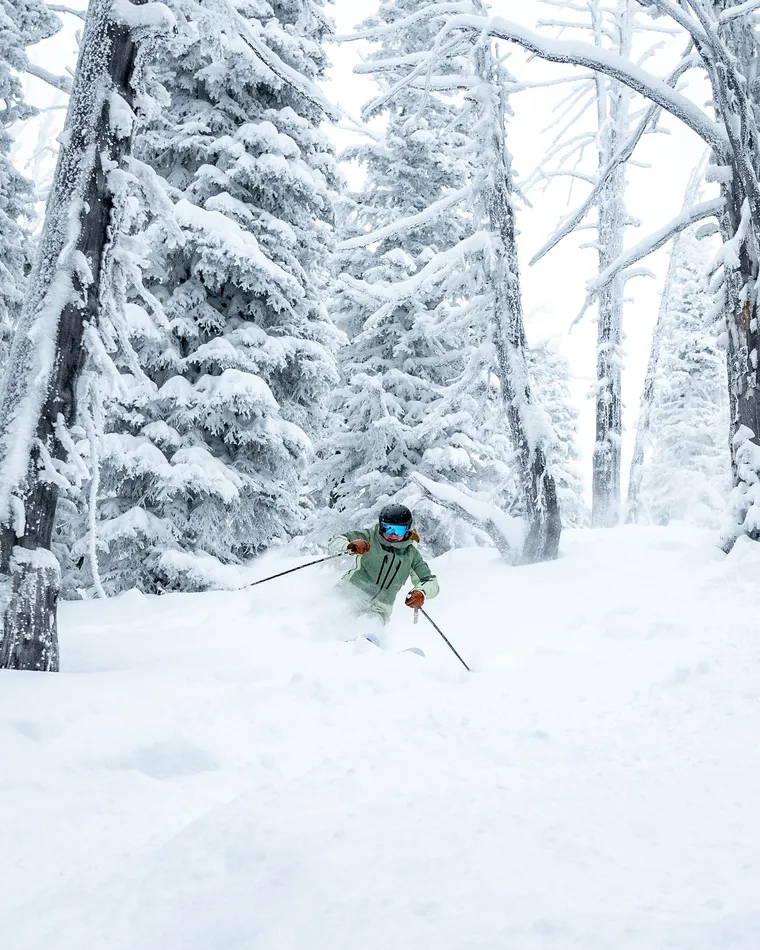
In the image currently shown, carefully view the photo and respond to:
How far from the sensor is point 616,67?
7078mm

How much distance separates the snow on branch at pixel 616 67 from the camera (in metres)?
7.07

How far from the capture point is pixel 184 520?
9.74 metres

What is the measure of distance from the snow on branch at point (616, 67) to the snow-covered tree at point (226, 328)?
153 inches

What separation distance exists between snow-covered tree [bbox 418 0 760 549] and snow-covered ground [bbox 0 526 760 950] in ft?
5.67

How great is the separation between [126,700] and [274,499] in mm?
6868

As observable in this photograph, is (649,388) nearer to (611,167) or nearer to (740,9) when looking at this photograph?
(611,167)

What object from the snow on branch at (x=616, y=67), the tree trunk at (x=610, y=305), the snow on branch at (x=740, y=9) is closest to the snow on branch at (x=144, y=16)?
the snow on branch at (x=616, y=67)

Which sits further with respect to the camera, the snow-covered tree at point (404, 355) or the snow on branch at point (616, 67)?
the snow-covered tree at point (404, 355)

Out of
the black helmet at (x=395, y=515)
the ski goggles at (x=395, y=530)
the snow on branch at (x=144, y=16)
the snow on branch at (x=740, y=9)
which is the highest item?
the snow on branch at (x=740, y=9)

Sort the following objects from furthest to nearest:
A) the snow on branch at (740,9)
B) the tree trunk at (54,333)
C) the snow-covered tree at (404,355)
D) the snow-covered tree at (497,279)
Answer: the snow-covered tree at (404,355) → the snow-covered tree at (497,279) → the snow on branch at (740,9) → the tree trunk at (54,333)

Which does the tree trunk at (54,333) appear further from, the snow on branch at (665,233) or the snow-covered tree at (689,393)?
the snow-covered tree at (689,393)

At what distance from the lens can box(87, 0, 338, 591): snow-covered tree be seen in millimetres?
9430

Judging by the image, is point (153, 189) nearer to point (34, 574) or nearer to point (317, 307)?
point (34, 574)

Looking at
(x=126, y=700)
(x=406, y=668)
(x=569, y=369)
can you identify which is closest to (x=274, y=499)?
(x=406, y=668)
